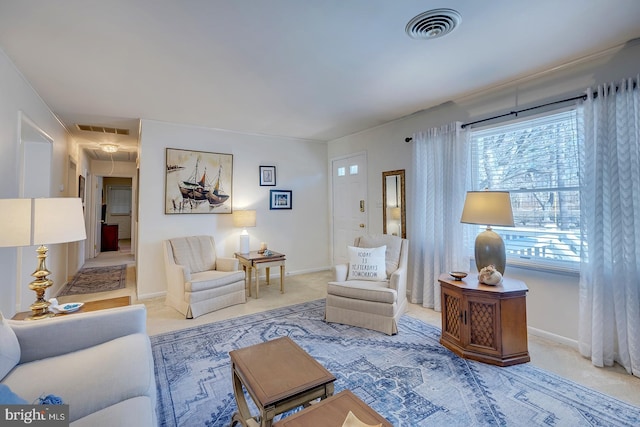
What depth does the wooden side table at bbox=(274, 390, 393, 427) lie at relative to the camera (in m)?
1.11

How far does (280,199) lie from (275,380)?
12.9 feet

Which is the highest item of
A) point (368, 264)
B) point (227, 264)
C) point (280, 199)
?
point (280, 199)

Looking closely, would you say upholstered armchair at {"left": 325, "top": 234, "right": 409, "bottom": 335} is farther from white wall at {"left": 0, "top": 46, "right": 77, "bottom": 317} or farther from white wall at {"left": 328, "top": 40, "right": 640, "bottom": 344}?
white wall at {"left": 0, "top": 46, "right": 77, "bottom": 317}

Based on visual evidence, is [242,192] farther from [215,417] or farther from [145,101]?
[215,417]

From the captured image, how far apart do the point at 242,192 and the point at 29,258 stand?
2.64m

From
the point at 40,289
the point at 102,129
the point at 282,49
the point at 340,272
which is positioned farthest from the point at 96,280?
the point at 282,49

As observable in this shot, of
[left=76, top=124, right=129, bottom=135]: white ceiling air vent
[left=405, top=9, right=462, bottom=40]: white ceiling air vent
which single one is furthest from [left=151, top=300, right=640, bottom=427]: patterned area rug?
[left=76, top=124, right=129, bottom=135]: white ceiling air vent

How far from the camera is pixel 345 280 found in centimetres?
335

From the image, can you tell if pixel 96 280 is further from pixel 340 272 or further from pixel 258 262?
pixel 340 272

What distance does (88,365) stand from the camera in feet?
4.73

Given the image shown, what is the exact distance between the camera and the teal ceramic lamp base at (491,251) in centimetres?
253

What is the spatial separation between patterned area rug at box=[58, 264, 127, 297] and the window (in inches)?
222

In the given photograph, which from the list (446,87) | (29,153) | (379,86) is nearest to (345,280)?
(379,86)

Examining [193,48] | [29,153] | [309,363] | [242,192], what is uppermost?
[193,48]
